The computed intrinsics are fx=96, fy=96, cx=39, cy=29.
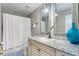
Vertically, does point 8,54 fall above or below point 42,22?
below

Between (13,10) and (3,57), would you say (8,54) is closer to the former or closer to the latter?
(3,57)

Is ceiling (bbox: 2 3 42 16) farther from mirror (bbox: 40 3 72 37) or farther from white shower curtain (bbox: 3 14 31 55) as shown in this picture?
mirror (bbox: 40 3 72 37)

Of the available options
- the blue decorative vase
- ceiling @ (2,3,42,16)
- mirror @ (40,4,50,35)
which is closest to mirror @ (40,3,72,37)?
mirror @ (40,4,50,35)

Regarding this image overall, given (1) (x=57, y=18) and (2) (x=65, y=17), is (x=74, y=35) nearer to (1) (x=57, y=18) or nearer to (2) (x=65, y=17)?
(2) (x=65, y=17)

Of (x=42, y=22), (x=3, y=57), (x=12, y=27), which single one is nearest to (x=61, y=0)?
(x=12, y=27)

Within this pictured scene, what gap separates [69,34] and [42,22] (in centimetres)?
75

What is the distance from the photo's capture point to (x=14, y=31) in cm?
112

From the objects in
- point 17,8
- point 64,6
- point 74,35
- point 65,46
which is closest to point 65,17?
point 64,6

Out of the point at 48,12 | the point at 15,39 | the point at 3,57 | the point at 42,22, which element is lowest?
the point at 3,57

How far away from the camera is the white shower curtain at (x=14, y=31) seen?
1042 mm

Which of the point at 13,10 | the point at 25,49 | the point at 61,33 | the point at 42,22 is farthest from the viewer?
the point at 42,22

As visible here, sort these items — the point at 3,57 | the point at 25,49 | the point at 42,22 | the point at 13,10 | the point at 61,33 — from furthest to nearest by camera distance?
the point at 42,22
the point at 61,33
the point at 25,49
the point at 13,10
the point at 3,57

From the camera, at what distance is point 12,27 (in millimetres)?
1093

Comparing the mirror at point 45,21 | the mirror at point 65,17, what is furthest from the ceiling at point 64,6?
the mirror at point 45,21
